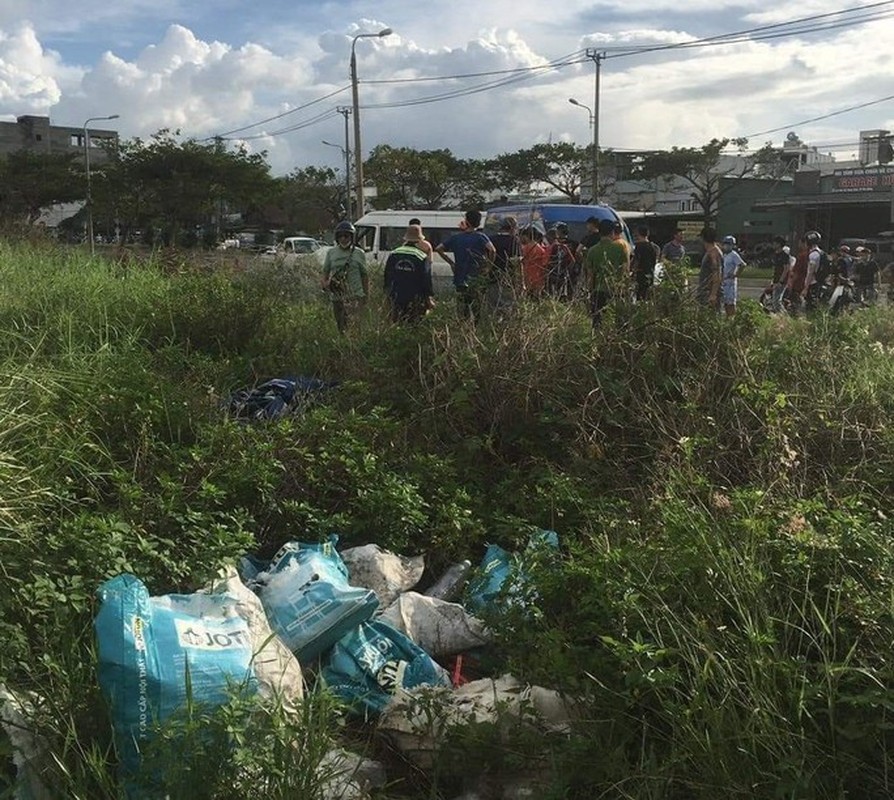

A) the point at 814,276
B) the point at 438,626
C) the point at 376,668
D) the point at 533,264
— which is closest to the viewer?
the point at 376,668

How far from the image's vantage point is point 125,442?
4062 millimetres

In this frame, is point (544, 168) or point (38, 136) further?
point (38, 136)

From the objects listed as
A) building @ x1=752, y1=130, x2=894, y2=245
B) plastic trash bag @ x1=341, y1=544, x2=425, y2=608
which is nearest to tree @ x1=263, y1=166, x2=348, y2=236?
building @ x1=752, y1=130, x2=894, y2=245

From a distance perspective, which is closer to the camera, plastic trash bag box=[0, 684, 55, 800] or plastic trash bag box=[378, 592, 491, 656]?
plastic trash bag box=[0, 684, 55, 800]

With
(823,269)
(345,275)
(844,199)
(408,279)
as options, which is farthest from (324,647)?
(844,199)

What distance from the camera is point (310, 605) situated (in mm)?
3025

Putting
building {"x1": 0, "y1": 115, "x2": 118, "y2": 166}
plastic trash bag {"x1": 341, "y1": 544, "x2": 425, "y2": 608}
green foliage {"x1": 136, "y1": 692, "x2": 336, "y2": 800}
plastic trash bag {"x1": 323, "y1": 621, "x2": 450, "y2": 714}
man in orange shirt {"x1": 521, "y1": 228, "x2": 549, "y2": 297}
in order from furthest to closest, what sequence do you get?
1. building {"x1": 0, "y1": 115, "x2": 118, "y2": 166}
2. man in orange shirt {"x1": 521, "y1": 228, "x2": 549, "y2": 297}
3. plastic trash bag {"x1": 341, "y1": 544, "x2": 425, "y2": 608}
4. plastic trash bag {"x1": 323, "y1": 621, "x2": 450, "y2": 714}
5. green foliage {"x1": 136, "y1": 692, "x2": 336, "y2": 800}

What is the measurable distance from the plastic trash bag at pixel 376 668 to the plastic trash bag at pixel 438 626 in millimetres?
124

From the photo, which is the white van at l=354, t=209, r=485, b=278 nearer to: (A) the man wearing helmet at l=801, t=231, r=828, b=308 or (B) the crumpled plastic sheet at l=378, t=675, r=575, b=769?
(A) the man wearing helmet at l=801, t=231, r=828, b=308

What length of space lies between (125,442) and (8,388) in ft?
1.80

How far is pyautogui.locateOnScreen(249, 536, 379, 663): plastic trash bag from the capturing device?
2.98 metres

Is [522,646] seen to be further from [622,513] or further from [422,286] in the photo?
[422,286]

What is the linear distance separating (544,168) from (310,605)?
167 ft

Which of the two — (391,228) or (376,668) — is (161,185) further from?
(376,668)
